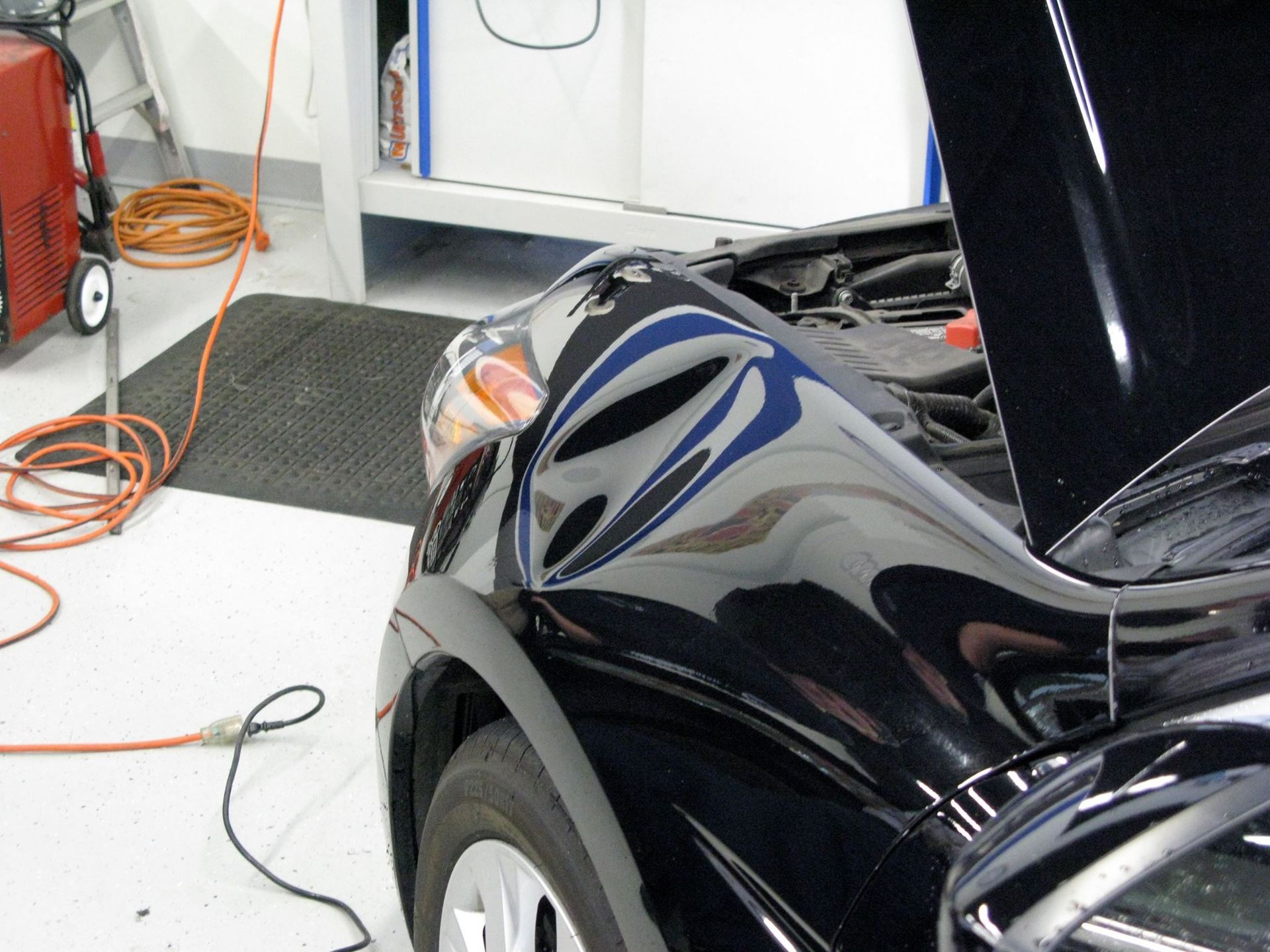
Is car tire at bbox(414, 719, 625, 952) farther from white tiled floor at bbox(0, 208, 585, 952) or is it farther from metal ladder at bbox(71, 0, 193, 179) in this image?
metal ladder at bbox(71, 0, 193, 179)

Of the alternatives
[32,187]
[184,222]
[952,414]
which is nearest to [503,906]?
[952,414]

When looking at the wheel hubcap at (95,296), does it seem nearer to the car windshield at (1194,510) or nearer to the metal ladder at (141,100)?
the metal ladder at (141,100)

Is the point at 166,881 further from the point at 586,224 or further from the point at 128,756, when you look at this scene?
the point at 586,224

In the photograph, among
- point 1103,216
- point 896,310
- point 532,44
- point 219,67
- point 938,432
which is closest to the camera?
point 1103,216

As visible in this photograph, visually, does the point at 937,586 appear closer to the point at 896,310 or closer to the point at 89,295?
the point at 896,310

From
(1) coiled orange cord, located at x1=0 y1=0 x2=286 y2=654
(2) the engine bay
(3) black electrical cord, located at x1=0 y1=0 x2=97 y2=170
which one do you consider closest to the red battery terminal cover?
(2) the engine bay

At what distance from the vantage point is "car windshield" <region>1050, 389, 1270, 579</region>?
77 cm

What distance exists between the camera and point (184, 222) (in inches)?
151

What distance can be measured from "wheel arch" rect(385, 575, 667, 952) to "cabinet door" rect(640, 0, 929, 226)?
214cm

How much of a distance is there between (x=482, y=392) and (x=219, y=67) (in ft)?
10.8

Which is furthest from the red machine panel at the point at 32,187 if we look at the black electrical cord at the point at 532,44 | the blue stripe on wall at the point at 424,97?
the black electrical cord at the point at 532,44

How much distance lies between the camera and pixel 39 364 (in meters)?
3.07

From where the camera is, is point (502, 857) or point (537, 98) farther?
point (537, 98)

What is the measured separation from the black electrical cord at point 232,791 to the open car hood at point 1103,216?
3.71 feet
